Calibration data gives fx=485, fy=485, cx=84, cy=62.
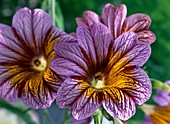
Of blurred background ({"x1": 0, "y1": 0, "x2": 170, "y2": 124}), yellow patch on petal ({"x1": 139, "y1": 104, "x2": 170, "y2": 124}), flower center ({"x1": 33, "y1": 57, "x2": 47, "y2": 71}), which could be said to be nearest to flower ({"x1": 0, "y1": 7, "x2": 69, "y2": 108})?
flower center ({"x1": 33, "y1": 57, "x2": 47, "y2": 71})

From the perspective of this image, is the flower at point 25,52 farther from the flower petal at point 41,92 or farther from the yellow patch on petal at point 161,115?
the yellow patch on petal at point 161,115

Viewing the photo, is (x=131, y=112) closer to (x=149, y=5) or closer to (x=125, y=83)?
(x=125, y=83)

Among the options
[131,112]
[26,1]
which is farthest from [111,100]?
[26,1]

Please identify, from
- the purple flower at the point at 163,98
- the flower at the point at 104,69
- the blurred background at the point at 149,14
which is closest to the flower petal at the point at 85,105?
the flower at the point at 104,69

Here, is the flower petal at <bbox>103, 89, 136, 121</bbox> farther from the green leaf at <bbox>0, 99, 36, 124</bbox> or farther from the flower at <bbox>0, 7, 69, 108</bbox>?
the green leaf at <bbox>0, 99, 36, 124</bbox>

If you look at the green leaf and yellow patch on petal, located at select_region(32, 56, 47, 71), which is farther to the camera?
the green leaf

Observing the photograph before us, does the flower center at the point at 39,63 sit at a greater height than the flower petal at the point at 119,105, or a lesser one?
greater

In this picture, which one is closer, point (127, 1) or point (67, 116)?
point (67, 116)
